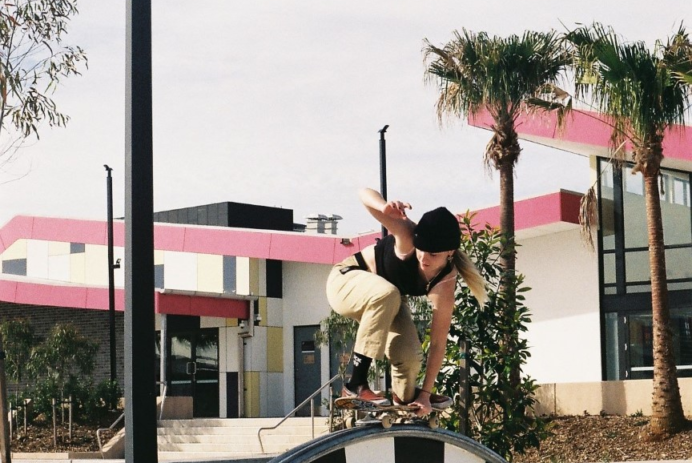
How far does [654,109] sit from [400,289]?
48.9 ft

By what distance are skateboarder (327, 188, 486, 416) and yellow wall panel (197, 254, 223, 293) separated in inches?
1139

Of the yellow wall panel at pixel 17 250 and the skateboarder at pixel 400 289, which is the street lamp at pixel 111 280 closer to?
the yellow wall panel at pixel 17 250

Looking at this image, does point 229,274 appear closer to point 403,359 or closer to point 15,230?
point 15,230

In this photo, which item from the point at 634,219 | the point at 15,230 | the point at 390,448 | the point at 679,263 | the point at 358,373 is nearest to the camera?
the point at 390,448

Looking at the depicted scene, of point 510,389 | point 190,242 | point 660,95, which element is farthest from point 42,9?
point 190,242

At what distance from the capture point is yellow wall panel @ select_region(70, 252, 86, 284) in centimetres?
3747

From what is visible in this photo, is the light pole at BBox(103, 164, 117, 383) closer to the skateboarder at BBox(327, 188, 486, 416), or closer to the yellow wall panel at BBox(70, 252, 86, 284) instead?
the yellow wall panel at BBox(70, 252, 86, 284)

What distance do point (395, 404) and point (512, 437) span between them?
5.29m

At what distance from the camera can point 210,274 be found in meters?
34.3

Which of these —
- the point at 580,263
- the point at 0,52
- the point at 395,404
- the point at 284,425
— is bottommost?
the point at 284,425

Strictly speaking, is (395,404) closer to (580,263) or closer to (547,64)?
(547,64)

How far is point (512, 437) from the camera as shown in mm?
10352

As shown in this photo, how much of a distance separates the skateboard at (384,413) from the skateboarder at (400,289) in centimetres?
4

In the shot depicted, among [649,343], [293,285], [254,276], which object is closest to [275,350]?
[293,285]
